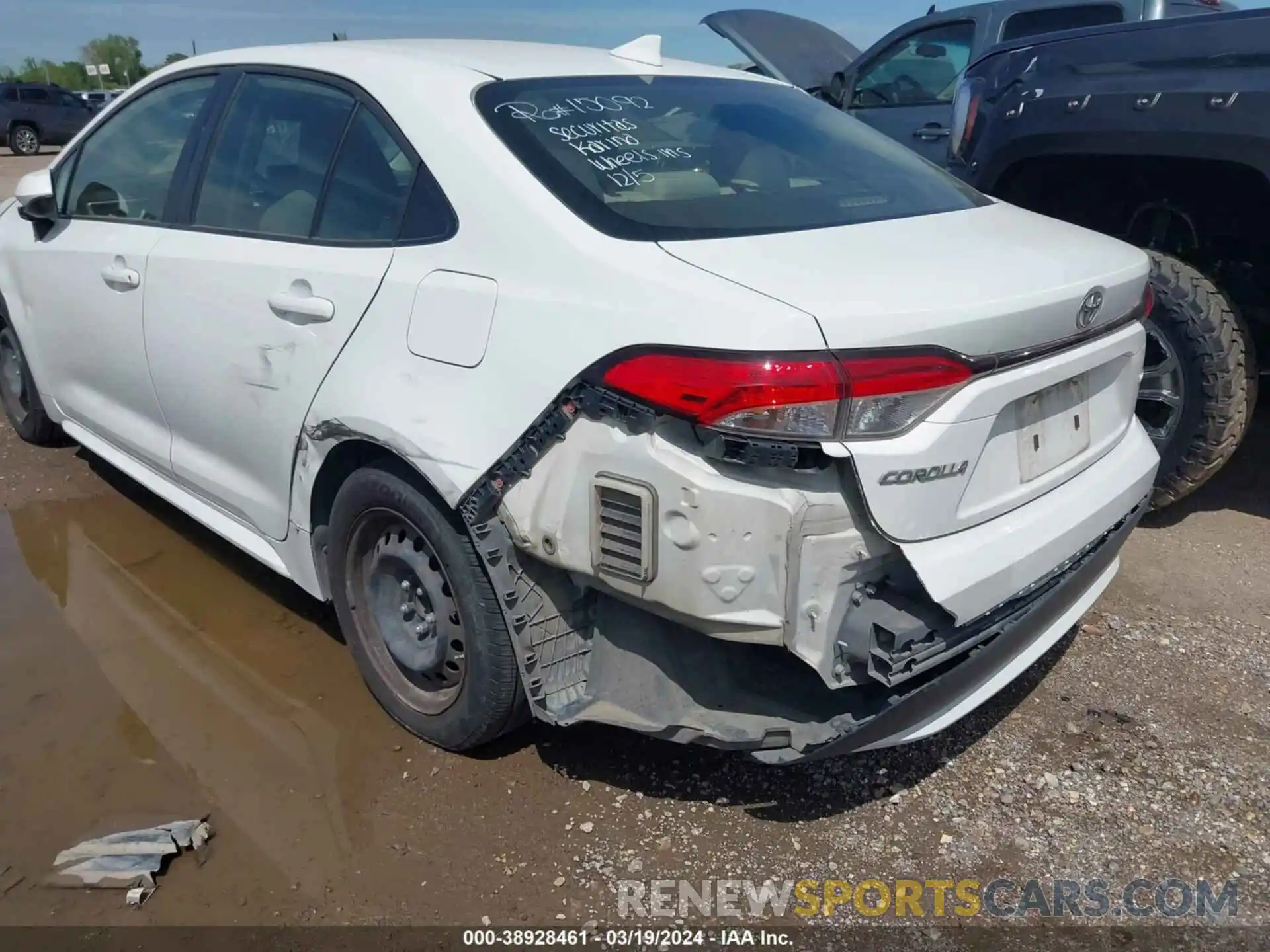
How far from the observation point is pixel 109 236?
3.52m

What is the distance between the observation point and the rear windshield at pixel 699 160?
2.25 metres

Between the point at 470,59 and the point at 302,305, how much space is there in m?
0.80

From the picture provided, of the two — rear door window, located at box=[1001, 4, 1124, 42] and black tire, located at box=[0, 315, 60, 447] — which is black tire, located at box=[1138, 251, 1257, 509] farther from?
black tire, located at box=[0, 315, 60, 447]

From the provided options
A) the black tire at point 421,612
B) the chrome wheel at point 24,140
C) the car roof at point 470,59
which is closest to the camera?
the black tire at point 421,612

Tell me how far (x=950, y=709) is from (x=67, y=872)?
80.9 inches

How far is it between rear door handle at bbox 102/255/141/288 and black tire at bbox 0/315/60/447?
1.39 metres

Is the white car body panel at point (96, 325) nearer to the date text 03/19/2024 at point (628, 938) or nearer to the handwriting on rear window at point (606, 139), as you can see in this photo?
the handwriting on rear window at point (606, 139)

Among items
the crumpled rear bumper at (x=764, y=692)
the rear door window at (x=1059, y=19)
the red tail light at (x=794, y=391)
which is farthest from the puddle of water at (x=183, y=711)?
the rear door window at (x=1059, y=19)

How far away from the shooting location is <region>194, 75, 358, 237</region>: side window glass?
2781mm

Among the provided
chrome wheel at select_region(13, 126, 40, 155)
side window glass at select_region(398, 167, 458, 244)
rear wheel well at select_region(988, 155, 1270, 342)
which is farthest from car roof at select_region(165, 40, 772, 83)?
chrome wheel at select_region(13, 126, 40, 155)

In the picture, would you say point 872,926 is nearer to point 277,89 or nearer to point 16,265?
point 277,89

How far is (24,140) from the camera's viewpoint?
80.8 ft

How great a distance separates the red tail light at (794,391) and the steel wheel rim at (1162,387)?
213 cm

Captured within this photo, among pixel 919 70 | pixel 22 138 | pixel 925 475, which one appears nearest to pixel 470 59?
pixel 925 475
